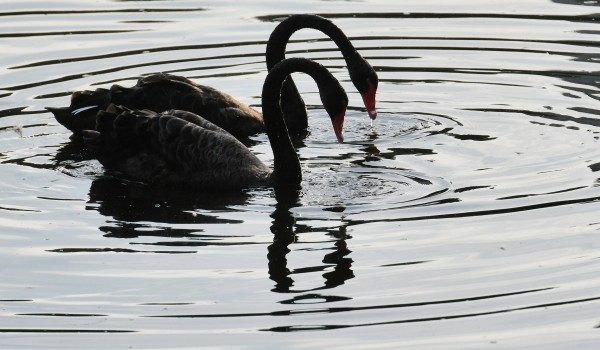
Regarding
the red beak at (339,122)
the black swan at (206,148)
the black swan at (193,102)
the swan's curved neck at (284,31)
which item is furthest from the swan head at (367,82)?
the black swan at (206,148)

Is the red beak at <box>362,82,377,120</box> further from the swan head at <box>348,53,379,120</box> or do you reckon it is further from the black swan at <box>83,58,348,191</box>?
the black swan at <box>83,58,348,191</box>

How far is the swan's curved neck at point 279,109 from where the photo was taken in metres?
8.77

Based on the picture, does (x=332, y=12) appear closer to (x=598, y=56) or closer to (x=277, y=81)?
(x=598, y=56)

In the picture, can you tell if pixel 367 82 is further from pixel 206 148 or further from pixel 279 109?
pixel 206 148

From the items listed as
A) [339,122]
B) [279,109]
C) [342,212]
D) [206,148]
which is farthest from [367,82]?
[342,212]

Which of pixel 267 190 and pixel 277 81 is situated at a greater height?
pixel 277 81

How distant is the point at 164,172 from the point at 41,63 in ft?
12.3

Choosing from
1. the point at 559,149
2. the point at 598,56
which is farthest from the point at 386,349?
the point at 598,56

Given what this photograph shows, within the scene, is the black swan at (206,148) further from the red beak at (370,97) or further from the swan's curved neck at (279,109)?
the red beak at (370,97)

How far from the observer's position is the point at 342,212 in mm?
8039

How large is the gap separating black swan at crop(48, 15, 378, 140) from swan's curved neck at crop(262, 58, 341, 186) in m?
1.29

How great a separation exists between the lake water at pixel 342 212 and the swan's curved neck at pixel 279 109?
232 millimetres

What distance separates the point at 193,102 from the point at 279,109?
1429mm

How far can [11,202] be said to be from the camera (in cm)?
846
